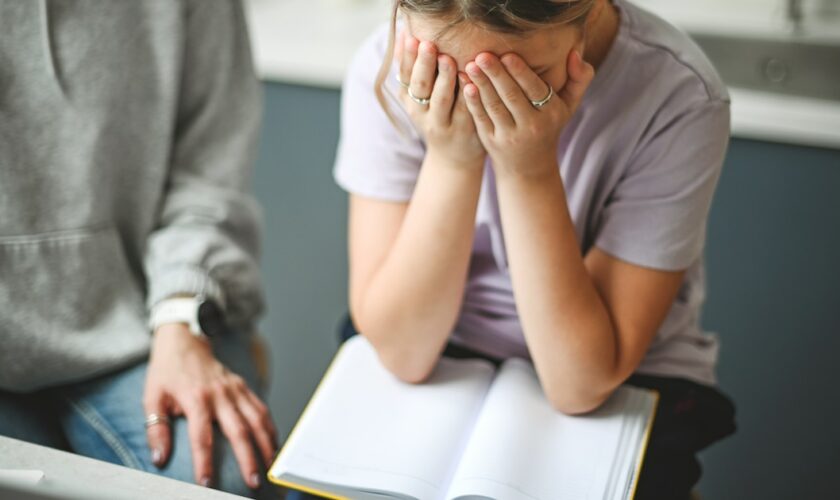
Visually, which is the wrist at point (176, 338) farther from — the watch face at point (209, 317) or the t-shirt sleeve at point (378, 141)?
the t-shirt sleeve at point (378, 141)

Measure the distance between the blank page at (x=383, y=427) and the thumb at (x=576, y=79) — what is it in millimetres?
327

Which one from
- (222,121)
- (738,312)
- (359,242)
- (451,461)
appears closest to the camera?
(451,461)

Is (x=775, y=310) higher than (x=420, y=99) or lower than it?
lower

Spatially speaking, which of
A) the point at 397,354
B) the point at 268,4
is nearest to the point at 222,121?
the point at 397,354

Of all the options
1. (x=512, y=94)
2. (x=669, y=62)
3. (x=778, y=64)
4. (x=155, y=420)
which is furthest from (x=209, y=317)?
(x=778, y=64)

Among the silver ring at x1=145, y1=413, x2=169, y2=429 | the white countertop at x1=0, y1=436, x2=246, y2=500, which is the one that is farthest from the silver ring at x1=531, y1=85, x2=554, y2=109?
the silver ring at x1=145, y1=413, x2=169, y2=429

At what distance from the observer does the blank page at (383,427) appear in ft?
2.81

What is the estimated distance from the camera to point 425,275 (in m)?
0.93

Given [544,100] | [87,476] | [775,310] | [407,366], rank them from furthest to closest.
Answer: [775,310] < [407,366] < [544,100] < [87,476]

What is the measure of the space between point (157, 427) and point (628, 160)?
60 cm

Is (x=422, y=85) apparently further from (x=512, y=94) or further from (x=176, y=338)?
(x=176, y=338)

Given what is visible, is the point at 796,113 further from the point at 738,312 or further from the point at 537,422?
the point at 537,422

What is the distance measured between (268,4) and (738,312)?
3.92 feet

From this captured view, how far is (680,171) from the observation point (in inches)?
35.4
